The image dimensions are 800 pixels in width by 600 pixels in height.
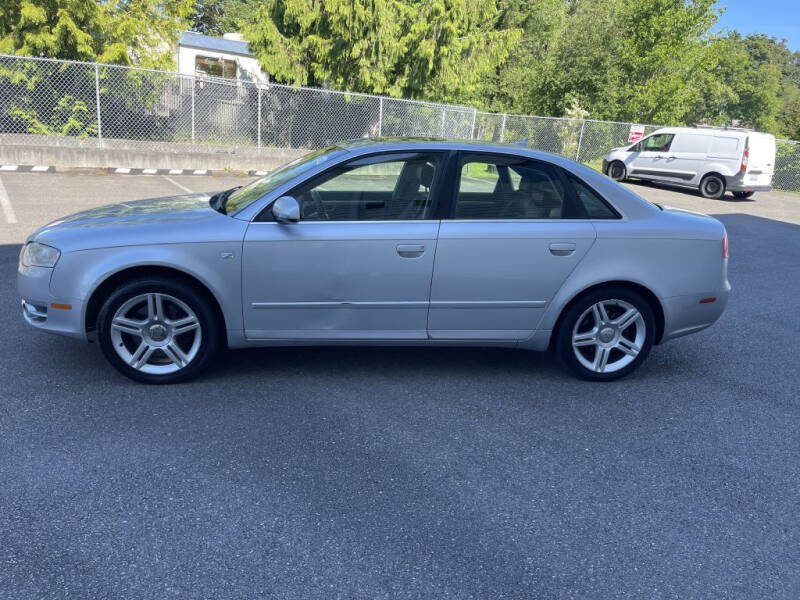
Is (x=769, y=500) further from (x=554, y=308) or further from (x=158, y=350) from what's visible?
(x=158, y=350)

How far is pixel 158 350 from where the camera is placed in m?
4.34

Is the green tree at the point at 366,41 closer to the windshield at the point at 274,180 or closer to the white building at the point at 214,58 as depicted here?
the white building at the point at 214,58

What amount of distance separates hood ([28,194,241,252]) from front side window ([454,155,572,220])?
62.8 inches

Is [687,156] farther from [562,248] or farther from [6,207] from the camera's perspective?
[562,248]

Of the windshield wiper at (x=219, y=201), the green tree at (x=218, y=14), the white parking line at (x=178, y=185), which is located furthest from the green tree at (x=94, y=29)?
the green tree at (x=218, y=14)

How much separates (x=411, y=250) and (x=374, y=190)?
53 cm

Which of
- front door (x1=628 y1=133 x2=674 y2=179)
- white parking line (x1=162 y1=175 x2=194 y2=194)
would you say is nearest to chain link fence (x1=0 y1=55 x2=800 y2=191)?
white parking line (x1=162 y1=175 x2=194 y2=194)

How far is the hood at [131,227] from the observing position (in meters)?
4.18

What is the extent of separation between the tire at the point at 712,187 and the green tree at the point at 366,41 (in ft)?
26.1

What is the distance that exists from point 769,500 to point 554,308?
169cm

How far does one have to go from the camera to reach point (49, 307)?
4.21 m

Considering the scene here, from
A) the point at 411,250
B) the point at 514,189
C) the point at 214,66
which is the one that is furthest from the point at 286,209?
the point at 214,66

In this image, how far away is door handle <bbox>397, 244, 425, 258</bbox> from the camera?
14.3 ft

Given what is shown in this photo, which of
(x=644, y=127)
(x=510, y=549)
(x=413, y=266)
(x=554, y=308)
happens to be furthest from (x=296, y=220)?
(x=644, y=127)
